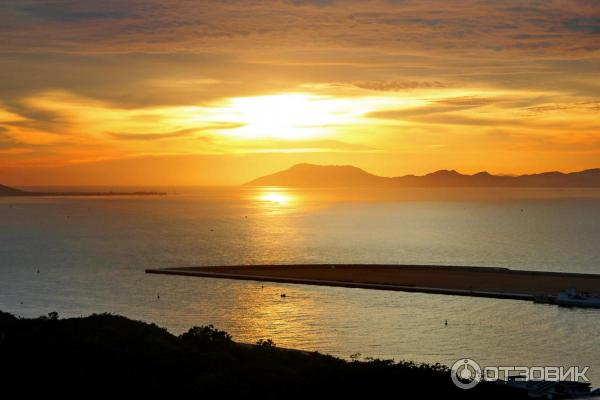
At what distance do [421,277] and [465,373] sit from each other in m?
35.6

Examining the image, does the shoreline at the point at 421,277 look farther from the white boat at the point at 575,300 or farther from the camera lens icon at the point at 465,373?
the camera lens icon at the point at 465,373

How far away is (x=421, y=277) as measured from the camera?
65.9 meters

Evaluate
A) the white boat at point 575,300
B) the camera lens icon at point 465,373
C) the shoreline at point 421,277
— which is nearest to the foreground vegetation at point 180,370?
the camera lens icon at point 465,373

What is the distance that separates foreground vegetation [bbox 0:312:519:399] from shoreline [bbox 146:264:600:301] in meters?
31.5

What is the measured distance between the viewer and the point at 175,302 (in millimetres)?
53531

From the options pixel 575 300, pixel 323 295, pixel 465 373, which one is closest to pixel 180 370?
pixel 465 373

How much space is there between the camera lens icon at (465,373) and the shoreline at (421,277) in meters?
22.3

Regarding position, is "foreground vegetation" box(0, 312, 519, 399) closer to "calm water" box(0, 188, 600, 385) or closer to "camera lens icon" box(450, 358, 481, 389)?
"camera lens icon" box(450, 358, 481, 389)

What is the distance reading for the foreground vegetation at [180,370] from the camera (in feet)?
76.4

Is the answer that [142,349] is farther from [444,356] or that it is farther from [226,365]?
[444,356]

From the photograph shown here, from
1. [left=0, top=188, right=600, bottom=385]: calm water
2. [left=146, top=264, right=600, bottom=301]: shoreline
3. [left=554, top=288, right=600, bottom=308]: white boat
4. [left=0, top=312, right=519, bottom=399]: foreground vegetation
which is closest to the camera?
[left=0, top=312, right=519, bottom=399]: foreground vegetation

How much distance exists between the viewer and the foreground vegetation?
76.4 feet

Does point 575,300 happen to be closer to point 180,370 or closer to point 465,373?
point 465,373

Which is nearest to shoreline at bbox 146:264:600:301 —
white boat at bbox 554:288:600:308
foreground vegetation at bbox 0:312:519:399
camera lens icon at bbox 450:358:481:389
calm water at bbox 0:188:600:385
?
calm water at bbox 0:188:600:385
